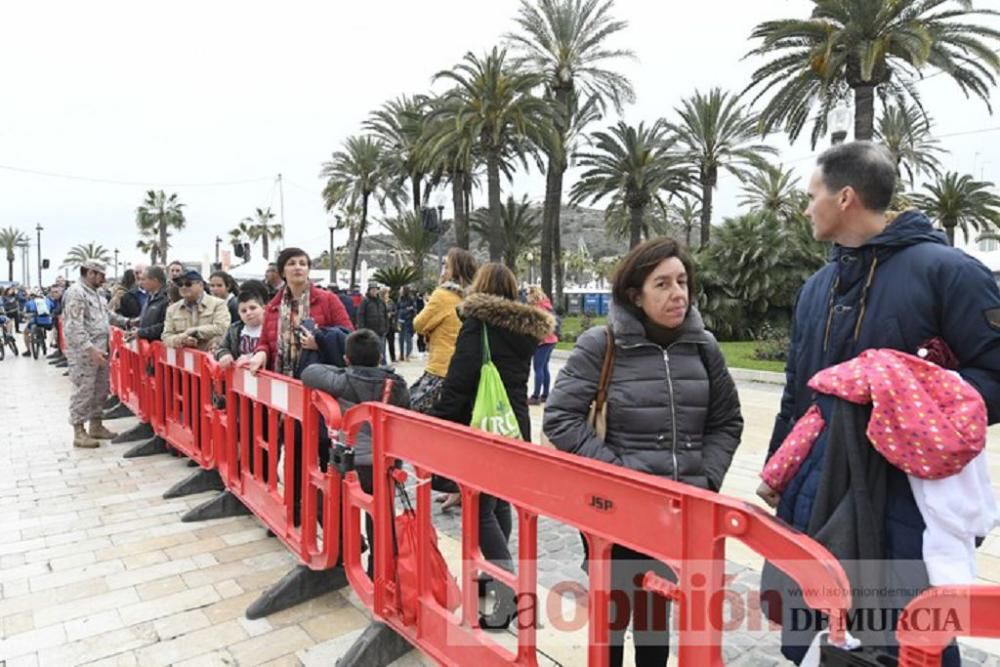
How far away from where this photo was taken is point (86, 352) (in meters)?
6.88

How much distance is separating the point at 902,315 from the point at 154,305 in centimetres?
689

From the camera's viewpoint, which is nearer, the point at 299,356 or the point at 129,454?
the point at 299,356

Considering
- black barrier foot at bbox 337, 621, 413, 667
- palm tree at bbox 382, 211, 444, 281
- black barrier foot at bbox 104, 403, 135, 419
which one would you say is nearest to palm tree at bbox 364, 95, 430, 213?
palm tree at bbox 382, 211, 444, 281

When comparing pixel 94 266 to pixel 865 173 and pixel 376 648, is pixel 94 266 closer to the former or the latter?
pixel 376 648

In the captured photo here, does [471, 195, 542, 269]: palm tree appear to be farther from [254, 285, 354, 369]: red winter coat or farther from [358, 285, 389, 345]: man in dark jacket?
[254, 285, 354, 369]: red winter coat

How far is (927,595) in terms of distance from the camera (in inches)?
46.3

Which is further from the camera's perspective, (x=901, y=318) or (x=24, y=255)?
(x=24, y=255)

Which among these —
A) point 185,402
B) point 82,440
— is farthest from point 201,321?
point 82,440

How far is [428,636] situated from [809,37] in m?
17.4

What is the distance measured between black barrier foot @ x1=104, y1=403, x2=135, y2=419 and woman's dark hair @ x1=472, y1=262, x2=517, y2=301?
24.0 feet

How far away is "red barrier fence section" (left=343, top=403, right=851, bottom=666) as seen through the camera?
139cm

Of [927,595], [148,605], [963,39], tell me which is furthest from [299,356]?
[963,39]

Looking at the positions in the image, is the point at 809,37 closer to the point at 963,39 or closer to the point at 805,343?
the point at 963,39

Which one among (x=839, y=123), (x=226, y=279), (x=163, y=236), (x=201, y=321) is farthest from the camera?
(x=163, y=236)
